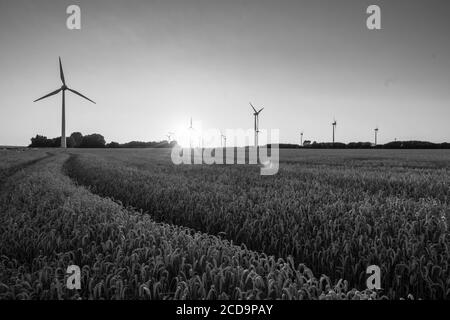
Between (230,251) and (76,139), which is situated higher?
(76,139)

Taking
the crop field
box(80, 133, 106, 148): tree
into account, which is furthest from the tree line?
the crop field

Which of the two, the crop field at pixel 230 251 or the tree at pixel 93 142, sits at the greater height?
the tree at pixel 93 142

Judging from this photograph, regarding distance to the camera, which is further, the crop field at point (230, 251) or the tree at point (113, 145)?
the tree at point (113, 145)

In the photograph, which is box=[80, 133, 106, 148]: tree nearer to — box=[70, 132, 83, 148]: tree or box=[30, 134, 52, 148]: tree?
box=[70, 132, 83, 148]: tree

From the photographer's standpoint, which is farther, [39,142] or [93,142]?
[39,142]

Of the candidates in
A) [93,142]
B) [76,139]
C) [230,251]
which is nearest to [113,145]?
→ [93,142]

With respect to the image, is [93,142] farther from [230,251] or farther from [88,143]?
[230,251]

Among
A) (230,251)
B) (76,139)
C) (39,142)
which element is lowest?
(230,251)

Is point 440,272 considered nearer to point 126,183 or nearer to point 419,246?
point 419,246

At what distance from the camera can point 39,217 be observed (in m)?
6.52

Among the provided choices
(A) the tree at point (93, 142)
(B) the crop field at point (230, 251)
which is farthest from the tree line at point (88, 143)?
(B) the crop field at point (230, 251)

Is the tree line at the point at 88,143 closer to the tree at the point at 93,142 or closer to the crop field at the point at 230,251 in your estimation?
the tree at the point at 93,142

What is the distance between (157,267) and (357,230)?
3.69 m

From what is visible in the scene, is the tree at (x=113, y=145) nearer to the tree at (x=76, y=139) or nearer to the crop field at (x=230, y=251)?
the tree at (x=76, y=139)
